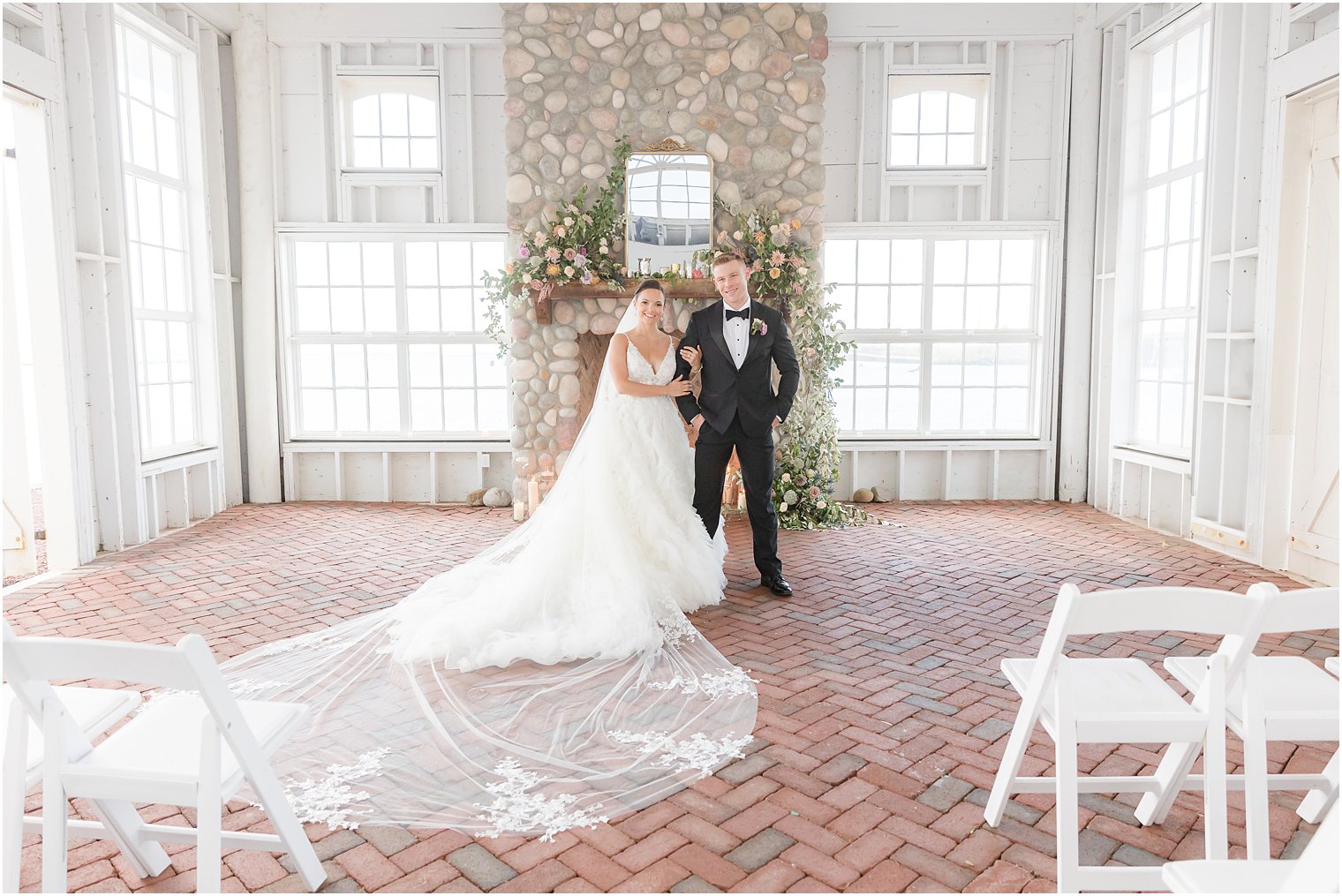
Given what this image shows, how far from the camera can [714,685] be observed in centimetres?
357

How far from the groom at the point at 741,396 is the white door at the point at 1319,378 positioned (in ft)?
10.3

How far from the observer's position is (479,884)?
2.29 m

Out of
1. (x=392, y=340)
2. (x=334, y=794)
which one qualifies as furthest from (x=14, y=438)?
(x=334, y=794)

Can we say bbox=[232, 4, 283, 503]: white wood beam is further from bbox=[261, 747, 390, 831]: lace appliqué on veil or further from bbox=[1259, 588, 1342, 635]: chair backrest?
bbox=[1259, 588, 1342, 635]: chair backrest

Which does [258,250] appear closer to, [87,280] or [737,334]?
[87,280]

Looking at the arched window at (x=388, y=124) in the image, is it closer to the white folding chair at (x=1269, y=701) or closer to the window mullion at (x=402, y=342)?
the window mullion at (x=402, y=342)

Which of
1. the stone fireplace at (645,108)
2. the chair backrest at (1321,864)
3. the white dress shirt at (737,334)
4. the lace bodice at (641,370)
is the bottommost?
the chair backrest at (1321,864)

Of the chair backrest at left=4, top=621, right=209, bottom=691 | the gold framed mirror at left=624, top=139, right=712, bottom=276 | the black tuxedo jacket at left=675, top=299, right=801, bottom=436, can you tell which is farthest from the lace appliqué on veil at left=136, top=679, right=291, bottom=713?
the gold framed mirror at left=624, top=139, right=712, bottom=276

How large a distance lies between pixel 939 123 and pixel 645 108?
2.61 m

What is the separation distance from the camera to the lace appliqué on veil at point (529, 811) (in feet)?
8.30

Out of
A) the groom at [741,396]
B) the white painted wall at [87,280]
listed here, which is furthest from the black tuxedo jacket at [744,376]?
the white painted wall at [87,280]

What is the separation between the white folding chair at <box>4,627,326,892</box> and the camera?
5.75ft

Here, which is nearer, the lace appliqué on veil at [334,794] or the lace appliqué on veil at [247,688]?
the lace appliqué on veil at [334,794]

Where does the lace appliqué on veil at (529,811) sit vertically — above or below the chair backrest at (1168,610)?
below
